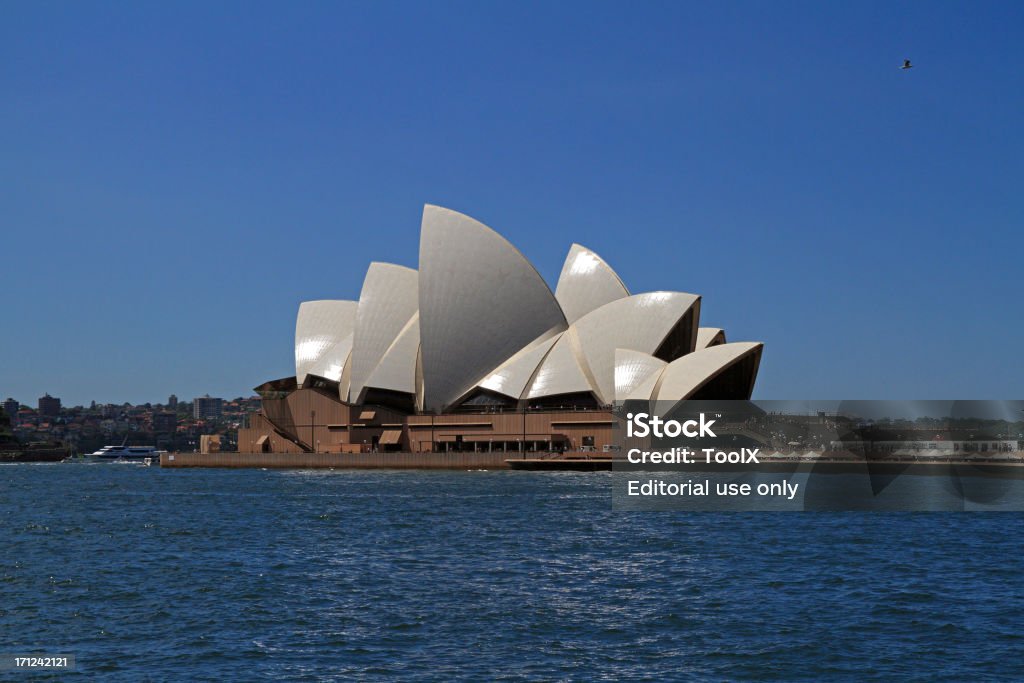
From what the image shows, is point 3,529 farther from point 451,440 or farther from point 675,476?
point 451,440

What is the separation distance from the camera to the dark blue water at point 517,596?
14.5 m

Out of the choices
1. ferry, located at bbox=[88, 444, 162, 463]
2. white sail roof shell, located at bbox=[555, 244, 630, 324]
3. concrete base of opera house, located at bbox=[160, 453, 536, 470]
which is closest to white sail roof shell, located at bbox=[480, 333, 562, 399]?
white sail roof shell, located at bbox=[555, 244, 630, 324]

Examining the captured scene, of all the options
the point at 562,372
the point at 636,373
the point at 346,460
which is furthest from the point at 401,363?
the point at 636,373

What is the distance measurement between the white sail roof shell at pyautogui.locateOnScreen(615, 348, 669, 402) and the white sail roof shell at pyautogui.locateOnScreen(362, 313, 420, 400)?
15680 millimetres

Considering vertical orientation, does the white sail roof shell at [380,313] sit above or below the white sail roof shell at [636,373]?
above

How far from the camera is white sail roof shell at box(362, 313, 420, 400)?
78.5 meters

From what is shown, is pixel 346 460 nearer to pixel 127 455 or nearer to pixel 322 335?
pixel 322 335

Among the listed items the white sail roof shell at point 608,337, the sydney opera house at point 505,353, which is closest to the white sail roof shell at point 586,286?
the sydney opera house at point 505,353

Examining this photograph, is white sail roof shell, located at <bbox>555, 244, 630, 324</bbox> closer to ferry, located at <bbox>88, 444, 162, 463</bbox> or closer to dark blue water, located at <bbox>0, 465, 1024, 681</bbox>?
dark blue water, located at <bbox>0, 465, 1024, 681</bbox>

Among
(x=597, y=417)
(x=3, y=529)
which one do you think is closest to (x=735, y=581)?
(x=3, y=529)

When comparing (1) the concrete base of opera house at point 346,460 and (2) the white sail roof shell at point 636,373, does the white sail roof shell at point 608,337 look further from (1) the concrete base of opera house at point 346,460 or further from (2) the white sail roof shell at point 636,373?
(1) the concrete base of opera house at point 346,460

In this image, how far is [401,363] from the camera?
78.7 meters

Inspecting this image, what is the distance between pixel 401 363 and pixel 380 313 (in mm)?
3670

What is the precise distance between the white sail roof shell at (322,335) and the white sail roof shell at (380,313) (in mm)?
4757
